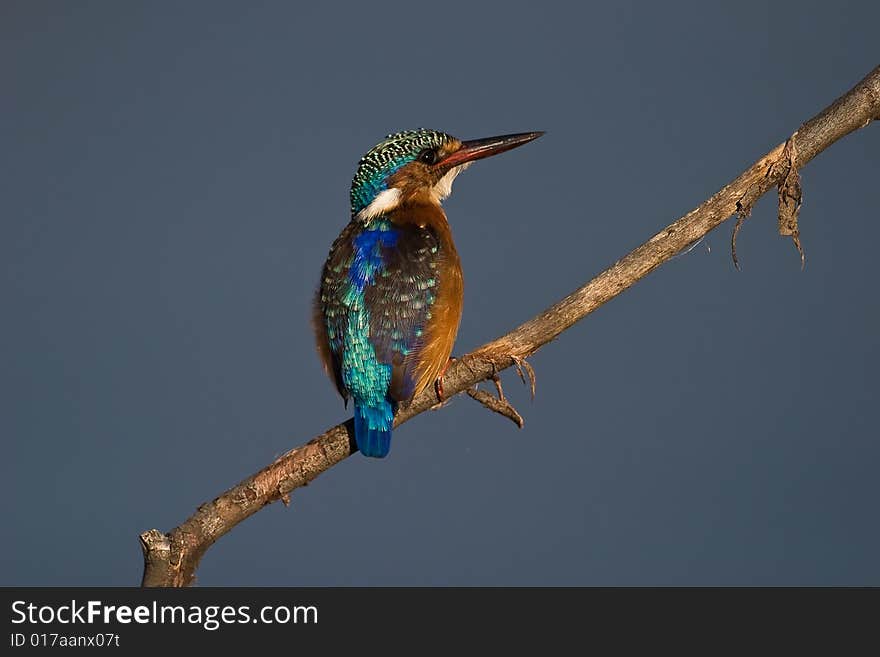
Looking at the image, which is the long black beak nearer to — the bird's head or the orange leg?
the bird's head

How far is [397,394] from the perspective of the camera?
2059 millimetres

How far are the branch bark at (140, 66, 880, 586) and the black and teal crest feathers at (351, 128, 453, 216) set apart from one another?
0.58 m

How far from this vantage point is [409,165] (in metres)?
2.37

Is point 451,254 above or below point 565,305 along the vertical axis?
above

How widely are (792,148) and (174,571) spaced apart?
4.80 ft

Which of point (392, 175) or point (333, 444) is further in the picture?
point (392, 175)

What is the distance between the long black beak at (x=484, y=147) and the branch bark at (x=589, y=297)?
61 cm

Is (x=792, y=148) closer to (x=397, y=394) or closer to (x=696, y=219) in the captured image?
(x=696, y=219)

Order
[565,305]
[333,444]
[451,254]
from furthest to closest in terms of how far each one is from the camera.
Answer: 1. [451,254]
2. [333,444]
3. [565,305]

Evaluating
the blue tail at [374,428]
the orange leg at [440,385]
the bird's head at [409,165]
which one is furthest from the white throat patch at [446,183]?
the blue tail at [374,428]

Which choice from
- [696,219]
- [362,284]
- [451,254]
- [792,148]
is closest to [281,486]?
[362,284]

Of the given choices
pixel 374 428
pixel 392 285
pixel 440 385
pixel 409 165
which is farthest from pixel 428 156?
pixel 374 428

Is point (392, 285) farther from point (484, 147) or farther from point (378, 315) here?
point (484, 147)

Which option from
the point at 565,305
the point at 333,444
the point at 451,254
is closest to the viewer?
the point at 565,305
